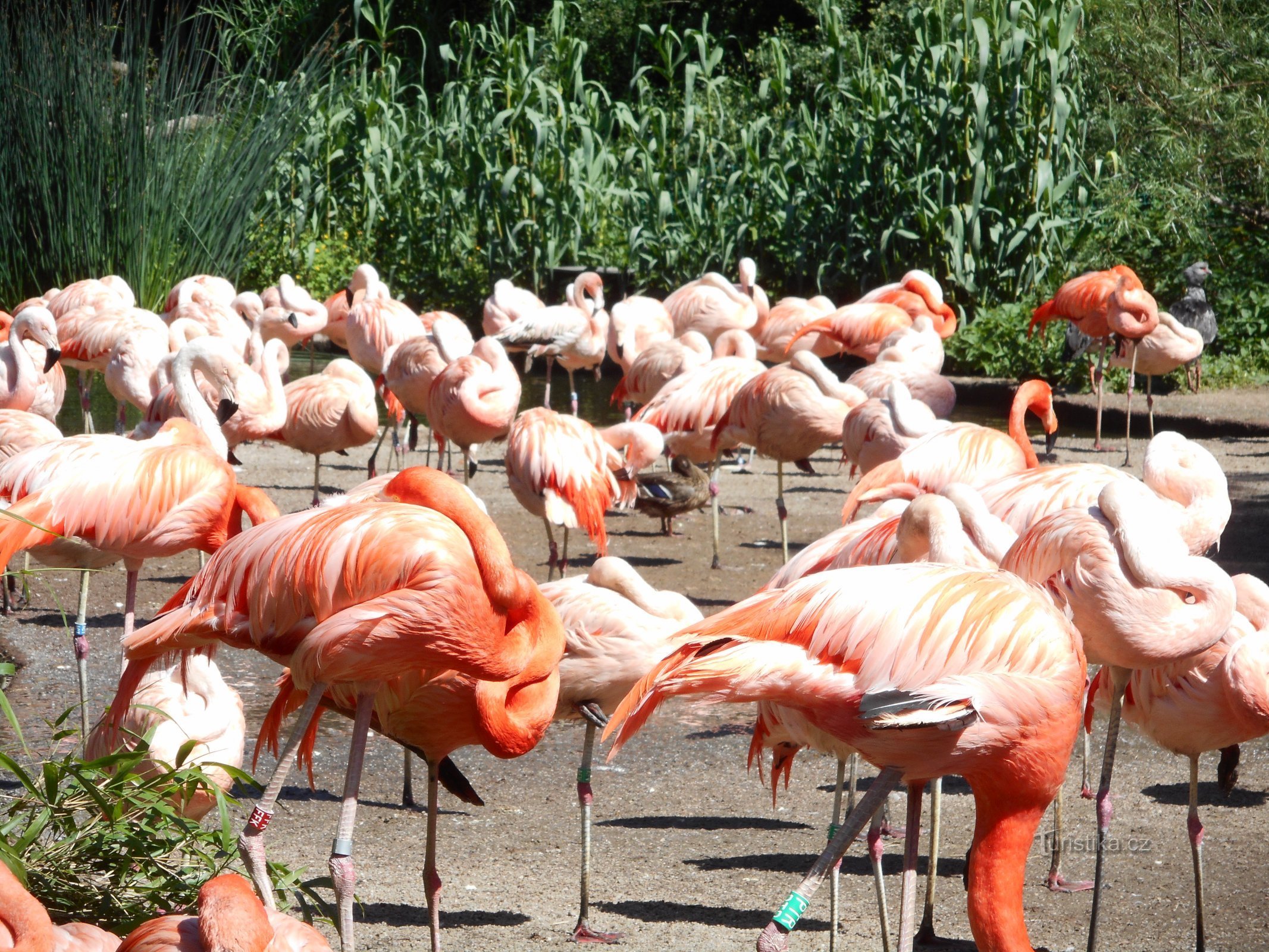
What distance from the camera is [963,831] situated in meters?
4.32

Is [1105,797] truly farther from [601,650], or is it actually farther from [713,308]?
[713,308]

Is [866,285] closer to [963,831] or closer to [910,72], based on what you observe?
[910,72]

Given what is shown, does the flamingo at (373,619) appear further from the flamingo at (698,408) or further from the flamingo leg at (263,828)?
the flamingo at (698,408)

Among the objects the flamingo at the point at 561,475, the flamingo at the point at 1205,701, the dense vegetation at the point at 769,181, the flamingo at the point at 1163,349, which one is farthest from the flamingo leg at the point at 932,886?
the flamingo at the point at 1163,349

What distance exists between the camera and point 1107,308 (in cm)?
1065

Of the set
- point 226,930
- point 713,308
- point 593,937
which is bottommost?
point 593,937

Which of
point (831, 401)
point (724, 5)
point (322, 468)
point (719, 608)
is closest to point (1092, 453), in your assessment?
point (831, 401)

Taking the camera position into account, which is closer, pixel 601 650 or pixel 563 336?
pixel 601 650

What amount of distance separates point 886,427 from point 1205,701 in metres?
3.02

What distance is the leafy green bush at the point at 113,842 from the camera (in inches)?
104

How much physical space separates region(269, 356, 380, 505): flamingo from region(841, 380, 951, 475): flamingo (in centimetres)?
293

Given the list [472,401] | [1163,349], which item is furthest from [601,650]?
[1163,349]

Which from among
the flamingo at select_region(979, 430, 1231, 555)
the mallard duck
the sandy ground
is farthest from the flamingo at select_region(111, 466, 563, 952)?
the mallard duck

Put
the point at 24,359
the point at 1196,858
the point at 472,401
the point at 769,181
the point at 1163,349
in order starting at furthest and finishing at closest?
the point at 769,181, the point at 1163,349, the point at 472,401, the point at 24,359, the point at 1196,858
